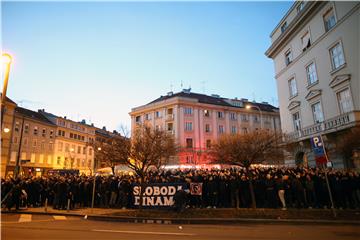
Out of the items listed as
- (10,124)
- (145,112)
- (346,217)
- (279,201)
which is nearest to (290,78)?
(279,201)

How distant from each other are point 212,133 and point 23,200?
4392 cm

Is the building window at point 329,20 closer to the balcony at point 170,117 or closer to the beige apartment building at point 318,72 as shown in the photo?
the beige apartment building at point 318,72

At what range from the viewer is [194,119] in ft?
188

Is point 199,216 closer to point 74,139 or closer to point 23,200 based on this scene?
point 23,200

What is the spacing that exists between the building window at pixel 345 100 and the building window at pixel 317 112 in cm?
272

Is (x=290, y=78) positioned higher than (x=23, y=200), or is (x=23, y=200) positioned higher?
(x=290, y=78)

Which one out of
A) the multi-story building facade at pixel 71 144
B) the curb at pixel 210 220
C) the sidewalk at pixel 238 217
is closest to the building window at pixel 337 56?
the sidewalk at pixel 238 217

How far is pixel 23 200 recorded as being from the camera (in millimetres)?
18391

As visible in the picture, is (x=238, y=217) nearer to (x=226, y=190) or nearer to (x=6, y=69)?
(x=226, y=190)

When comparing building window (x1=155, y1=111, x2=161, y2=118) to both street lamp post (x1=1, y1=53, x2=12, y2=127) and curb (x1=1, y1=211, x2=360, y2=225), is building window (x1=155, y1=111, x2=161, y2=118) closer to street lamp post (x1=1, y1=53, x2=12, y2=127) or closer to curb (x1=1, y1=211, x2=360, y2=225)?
curb (x1=1, y1=211, x2=360, y2=225)

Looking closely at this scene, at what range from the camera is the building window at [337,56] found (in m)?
24.4

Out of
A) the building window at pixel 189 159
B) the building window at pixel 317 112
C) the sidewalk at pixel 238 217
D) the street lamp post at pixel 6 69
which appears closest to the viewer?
the street lamp post at pixel 6 69

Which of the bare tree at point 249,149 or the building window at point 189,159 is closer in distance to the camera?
the bare tree at point 249,149

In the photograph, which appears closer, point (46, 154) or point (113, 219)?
point (113, 219)
